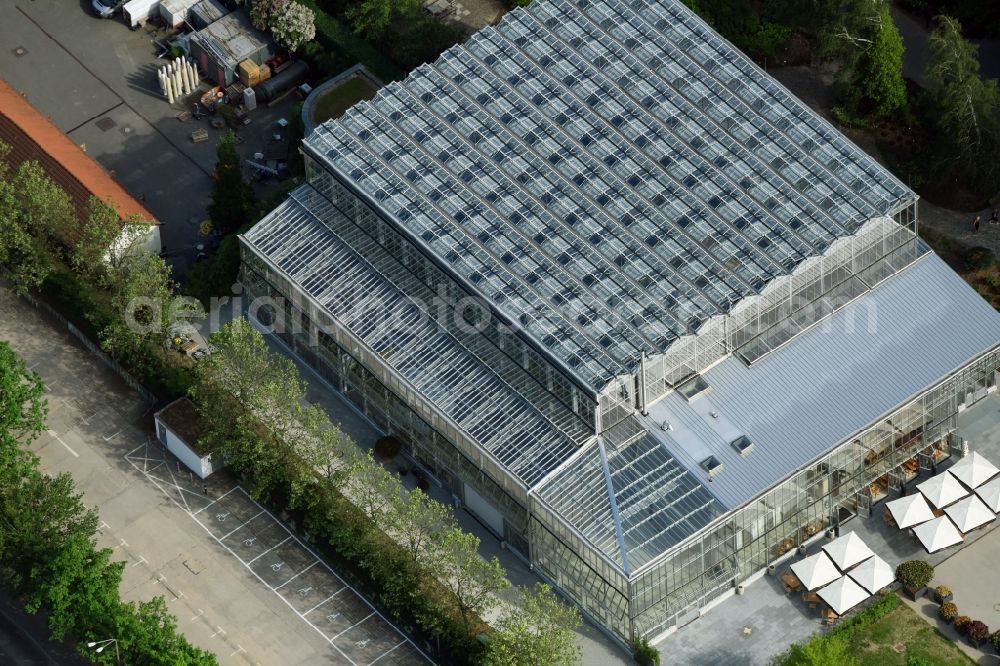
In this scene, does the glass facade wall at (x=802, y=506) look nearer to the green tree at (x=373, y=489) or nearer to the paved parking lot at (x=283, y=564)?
the paved parking lot at (x=283, y=564)

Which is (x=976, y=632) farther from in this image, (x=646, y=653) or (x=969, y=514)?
(x=646, y=653)

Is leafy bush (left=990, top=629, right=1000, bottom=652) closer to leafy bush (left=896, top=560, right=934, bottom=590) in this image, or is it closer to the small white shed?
leafy bush (left=896, top=560, right=934, bottom=590)

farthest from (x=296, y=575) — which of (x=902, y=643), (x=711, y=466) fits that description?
(x=902, y=643)

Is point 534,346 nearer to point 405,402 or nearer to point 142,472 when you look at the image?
point 405,402

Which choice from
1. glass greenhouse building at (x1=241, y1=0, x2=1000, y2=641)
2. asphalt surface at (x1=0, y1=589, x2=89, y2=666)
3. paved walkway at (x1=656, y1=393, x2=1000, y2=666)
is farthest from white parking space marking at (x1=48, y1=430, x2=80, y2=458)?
paved walkway at (x1=656, y1=393, x2=1000, y2=666)

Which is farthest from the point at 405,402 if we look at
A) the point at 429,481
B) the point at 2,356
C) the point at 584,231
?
the point at 2,356
